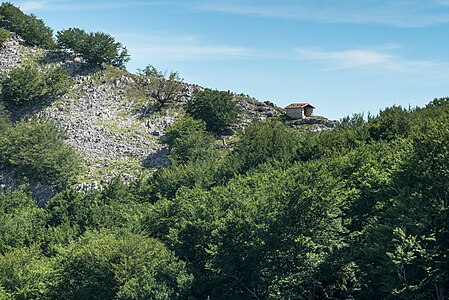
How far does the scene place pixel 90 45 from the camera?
3952 inches

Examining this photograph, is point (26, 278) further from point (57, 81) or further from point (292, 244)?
point (57, 81)

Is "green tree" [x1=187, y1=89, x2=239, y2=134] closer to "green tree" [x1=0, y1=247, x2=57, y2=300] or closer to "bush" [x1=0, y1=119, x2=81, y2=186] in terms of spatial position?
"bush" [x1=0, y1=119, x2=81, y2=186]

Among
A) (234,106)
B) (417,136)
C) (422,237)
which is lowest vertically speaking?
(422,237)

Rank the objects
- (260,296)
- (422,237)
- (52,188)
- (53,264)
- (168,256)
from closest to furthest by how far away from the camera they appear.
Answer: (422,237) < (260,296) < (168,256) < (53,264) < (52,188)

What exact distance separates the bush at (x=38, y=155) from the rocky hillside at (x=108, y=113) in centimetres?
360

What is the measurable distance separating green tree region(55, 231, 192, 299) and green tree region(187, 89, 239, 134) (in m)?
48.3

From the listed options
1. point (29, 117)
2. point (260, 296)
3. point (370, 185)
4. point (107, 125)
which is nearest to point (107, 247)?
point (260, 296)

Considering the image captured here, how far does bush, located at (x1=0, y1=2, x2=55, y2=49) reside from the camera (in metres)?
106

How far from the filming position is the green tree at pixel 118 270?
36250 mm

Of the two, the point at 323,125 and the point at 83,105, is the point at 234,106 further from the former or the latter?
the point at 83,105

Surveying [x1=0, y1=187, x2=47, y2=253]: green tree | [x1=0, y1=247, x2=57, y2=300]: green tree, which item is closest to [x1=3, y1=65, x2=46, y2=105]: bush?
[x1=0, y1=187, x2=47, y2=253]: green tree

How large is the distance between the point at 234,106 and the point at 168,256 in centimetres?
5427

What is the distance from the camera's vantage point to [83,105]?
302 ft

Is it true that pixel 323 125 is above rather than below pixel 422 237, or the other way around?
above
